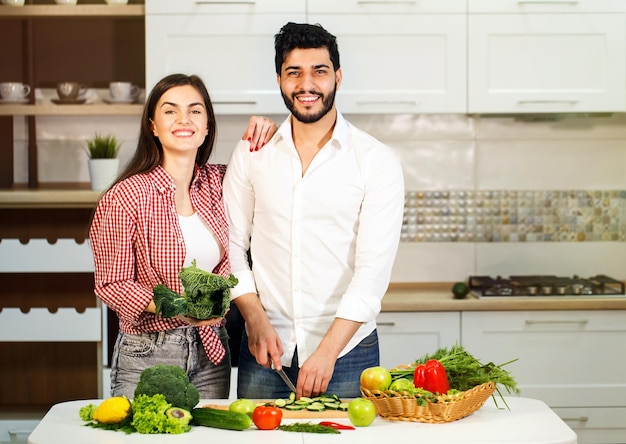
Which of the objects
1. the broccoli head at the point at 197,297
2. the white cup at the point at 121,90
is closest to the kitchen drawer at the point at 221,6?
the white cup at the point at 121,90

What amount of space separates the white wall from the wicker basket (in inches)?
79.6

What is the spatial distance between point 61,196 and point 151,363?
4.73 ft

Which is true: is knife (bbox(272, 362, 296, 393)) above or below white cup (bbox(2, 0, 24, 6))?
below

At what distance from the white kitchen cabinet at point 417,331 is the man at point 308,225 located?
947 millimetres

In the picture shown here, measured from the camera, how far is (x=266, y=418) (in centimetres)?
192

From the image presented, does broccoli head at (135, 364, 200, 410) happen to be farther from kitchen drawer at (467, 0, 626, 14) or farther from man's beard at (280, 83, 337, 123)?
kitchen drawer at (467, 0, 626, 14)

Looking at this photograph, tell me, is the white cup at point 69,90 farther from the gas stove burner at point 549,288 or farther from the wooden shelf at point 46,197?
the gas stove burner at point 549,288

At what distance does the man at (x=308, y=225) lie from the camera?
239 cm

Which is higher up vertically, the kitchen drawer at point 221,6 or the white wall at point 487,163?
the kitchen drawer at point 221,6

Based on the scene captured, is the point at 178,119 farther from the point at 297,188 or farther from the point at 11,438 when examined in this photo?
the point at 11,438

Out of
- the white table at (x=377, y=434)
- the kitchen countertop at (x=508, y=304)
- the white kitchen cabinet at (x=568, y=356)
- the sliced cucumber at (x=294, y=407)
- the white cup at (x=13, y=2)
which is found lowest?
the white kitchen cabinet at (x=568, y=356)

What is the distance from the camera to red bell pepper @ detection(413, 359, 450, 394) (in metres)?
1.97

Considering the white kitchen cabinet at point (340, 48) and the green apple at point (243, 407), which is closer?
the green apple at point (243, 407)

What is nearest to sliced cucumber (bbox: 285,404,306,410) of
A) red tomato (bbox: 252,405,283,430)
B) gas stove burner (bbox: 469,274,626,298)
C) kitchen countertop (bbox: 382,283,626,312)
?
red tomato (bbox: 252,405,283,430)
